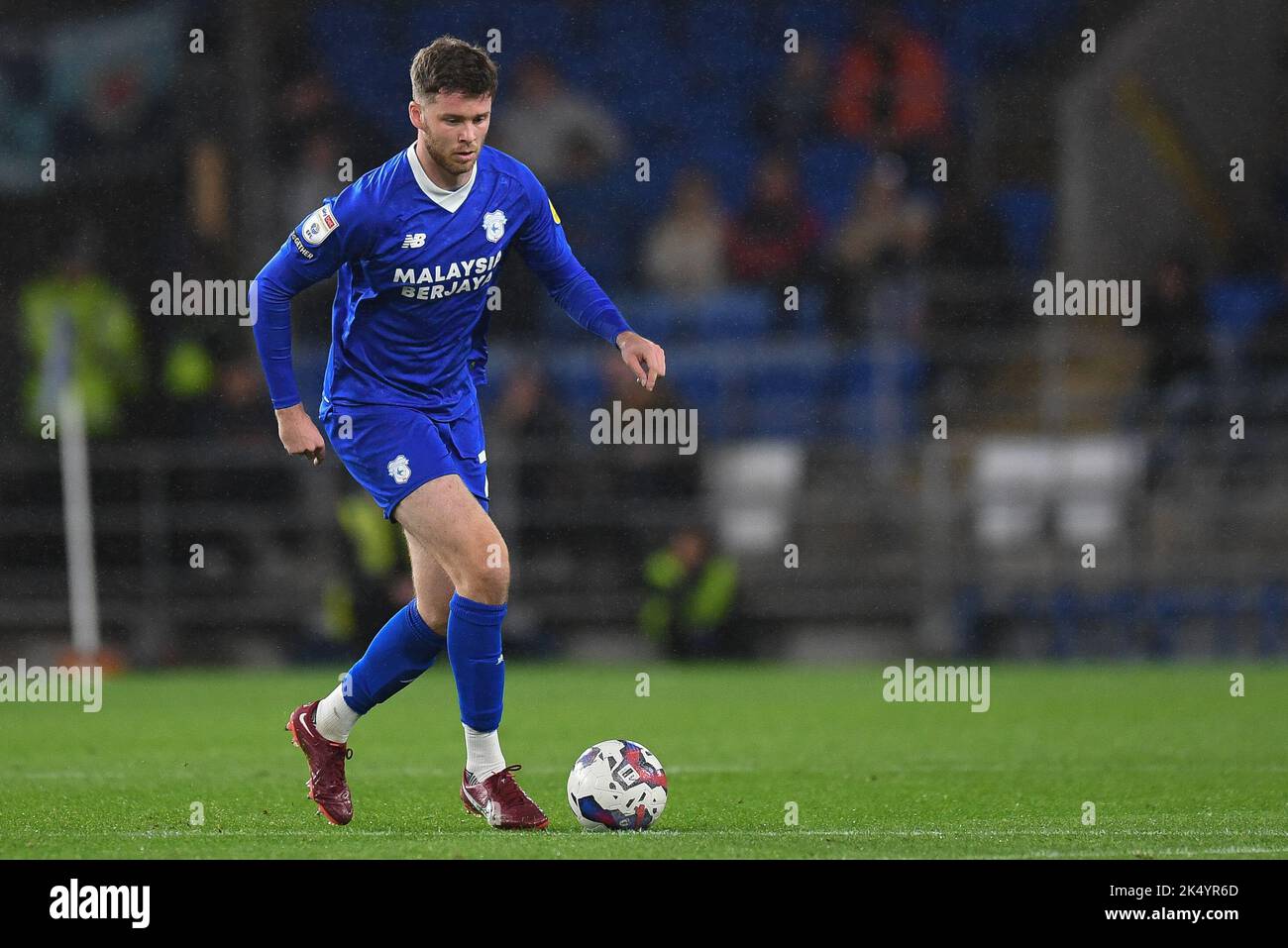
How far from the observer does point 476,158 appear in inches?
235

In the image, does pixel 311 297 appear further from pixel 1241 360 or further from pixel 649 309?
pixel 1241 360

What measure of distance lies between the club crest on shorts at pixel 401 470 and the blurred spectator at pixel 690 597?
26.1 ft

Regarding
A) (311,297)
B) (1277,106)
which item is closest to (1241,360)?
(1277,106)

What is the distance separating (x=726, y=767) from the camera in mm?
7863

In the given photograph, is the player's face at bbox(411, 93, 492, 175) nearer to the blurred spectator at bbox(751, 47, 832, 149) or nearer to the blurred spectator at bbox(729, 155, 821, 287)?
the blurred spectator at bbox(729, 155, 821, 287)

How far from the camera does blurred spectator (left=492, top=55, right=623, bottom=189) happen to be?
1605 cm

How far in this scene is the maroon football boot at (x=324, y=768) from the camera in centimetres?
600

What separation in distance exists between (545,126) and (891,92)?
2.94m

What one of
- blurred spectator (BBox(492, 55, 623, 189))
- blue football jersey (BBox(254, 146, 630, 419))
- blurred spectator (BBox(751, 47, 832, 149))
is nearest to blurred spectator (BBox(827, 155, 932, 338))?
blurred spectator (BBox(751, 47, 832, 149))

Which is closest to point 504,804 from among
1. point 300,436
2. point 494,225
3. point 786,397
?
point 300,436

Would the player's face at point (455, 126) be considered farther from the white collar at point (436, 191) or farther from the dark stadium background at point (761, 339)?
the dark stadium background at point (761, 339)

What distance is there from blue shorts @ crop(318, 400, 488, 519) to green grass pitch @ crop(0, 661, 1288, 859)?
1026 mm

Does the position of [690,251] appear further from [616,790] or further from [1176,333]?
[616,790]

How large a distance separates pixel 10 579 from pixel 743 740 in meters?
6.99
